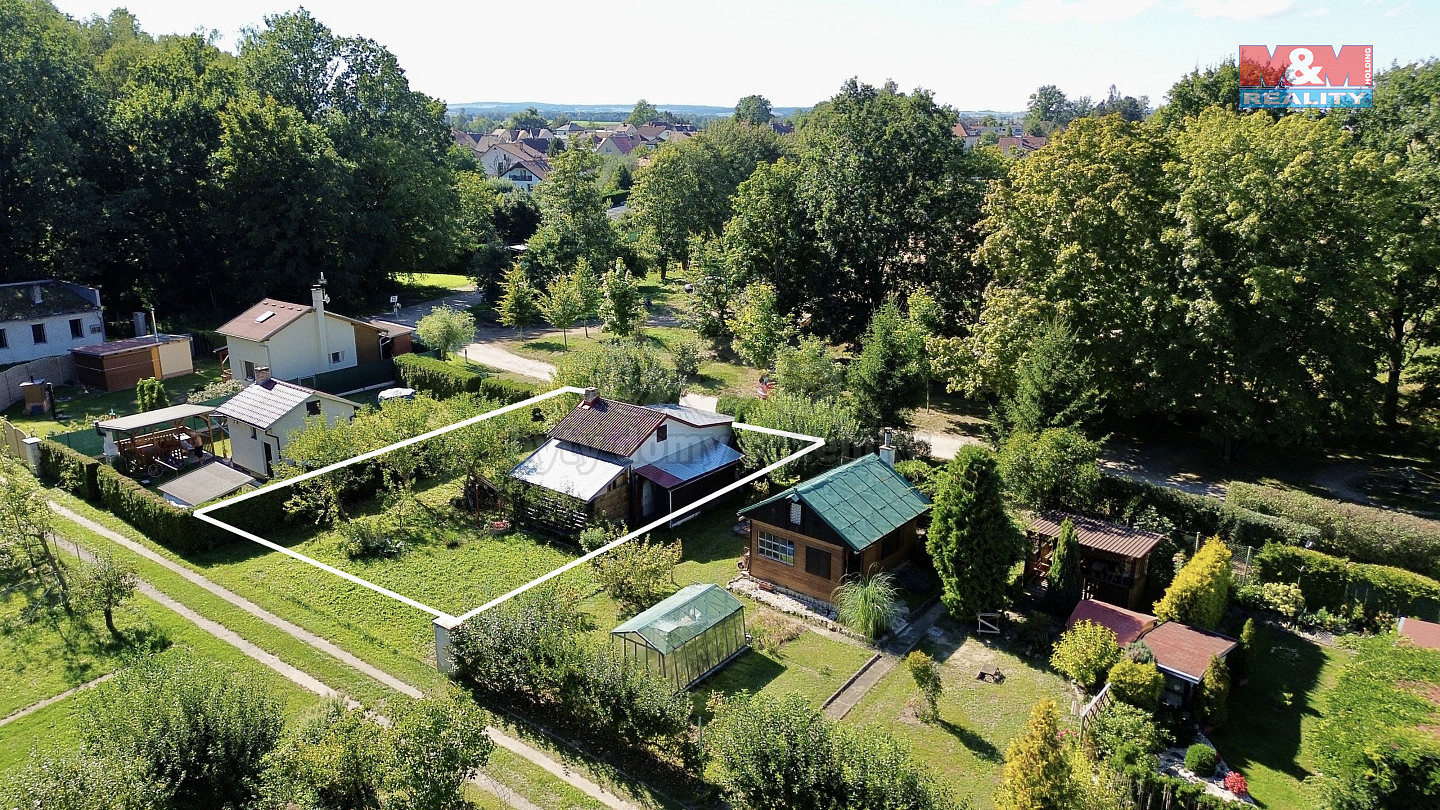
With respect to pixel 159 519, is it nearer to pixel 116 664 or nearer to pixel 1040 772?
pixel 116 664

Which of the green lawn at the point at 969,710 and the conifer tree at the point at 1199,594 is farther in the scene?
the conifer tree at the point at 1199,594

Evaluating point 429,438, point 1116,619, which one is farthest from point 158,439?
point 1116,619

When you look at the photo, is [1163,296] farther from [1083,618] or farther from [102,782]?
[102,782]

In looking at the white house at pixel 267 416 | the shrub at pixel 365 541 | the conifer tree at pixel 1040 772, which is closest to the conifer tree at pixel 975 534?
the conifer tree at pixel 1040 772

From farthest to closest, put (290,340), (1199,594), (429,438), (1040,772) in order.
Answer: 1. (290,340)
2. (429,438)
3. (1199,594)
4. (1040,772)

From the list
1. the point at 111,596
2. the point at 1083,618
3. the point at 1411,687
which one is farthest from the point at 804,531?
the point at 111,596

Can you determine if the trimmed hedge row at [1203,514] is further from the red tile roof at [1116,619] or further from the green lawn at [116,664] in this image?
the green lawn at [116,664]

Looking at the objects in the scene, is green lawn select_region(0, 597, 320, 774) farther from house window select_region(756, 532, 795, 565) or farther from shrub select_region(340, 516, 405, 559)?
house window select_region(756, 532, 795, 565)
